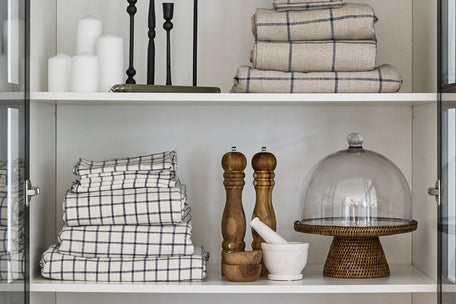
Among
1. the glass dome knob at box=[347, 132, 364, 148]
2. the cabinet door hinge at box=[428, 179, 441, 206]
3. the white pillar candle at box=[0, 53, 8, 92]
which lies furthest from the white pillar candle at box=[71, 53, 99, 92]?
the cabinet door hinge at box=[428, 179, 441, 206]

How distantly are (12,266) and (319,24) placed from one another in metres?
0.81

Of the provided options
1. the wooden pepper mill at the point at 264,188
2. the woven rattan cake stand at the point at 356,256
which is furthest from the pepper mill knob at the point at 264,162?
the woven rattan cake stand at the point at 356,256

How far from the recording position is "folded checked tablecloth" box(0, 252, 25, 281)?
1307 mm

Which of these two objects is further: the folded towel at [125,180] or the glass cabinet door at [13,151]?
the folded towel at [125,180]

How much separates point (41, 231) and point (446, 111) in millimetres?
925

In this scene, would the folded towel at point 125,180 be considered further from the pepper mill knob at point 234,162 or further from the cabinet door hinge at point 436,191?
the cabinet door hinge at point 436,191

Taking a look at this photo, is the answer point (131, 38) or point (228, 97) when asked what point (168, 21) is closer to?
point (131, 38)

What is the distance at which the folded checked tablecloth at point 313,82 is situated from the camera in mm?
1543

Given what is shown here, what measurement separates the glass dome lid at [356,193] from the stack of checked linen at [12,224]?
0.60 m

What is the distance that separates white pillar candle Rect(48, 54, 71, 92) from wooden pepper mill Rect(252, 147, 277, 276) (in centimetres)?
46

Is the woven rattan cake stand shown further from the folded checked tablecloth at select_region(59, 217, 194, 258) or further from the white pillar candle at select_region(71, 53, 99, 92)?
the white pillar candle at select_region(71, 53, 99, 92)

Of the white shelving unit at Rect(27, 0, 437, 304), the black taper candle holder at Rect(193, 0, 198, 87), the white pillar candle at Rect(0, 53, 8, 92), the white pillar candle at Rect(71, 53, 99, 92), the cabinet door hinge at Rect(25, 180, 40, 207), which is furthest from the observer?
the white shelving unit at Rect(27, 0, 437, 304)

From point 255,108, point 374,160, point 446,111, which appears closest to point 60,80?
point 255,108

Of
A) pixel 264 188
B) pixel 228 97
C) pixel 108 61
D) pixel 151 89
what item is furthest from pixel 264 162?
pixel 108 61
